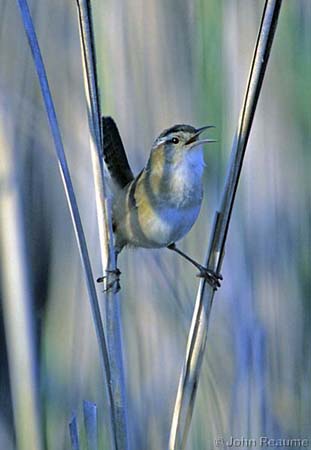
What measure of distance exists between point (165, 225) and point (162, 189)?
0.28 ft

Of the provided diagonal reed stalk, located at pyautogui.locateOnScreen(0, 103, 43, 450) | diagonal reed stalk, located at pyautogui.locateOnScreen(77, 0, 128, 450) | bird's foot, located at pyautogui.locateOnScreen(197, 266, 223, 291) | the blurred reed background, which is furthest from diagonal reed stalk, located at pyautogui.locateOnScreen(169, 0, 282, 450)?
diagonal reed stalk, located at pyautogui.locateOnScreen(0, 103, 43, 450)

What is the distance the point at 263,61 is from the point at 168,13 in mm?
716

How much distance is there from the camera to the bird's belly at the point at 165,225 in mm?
1825

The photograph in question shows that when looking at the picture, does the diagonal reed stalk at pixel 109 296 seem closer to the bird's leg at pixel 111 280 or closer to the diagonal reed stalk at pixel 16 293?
the bird's leg at pixel 111 280

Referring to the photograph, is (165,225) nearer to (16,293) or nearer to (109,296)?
(16,293)

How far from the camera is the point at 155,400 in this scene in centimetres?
184

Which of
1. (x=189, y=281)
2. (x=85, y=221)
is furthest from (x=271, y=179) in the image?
(x=85, y=221)

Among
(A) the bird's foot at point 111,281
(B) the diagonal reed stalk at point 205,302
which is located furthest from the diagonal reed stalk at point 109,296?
(B) the diagonal reed stalk at point 205,302

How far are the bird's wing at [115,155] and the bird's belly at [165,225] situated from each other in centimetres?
15

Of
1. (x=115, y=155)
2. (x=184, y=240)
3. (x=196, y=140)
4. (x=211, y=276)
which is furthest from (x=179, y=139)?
(x=211, y=276)

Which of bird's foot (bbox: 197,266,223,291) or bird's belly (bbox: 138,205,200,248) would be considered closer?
bird's foot (bbox: 197,266,223,291)

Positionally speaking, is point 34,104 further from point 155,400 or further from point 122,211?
point 155,400

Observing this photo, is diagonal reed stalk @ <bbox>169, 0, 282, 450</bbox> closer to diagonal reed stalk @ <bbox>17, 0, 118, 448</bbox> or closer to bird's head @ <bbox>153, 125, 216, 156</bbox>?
diagonal reed stalk @ <bbox>17, 0, 118, 448</bbox>

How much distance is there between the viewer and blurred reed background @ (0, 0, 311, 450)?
5.95 feet
